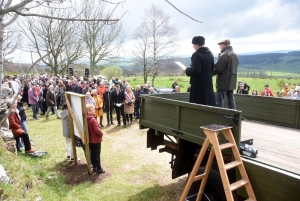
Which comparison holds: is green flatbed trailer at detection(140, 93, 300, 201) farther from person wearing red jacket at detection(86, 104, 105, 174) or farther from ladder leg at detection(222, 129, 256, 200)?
person wearing red jacket at detection(86, 104, 105, 174)

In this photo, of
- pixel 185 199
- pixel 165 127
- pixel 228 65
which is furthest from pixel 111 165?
pixel 228 65

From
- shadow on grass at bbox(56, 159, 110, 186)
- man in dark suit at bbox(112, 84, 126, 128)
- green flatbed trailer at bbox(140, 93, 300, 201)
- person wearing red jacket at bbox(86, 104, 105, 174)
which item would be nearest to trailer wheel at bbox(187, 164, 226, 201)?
green flatbed trailer at bbox(140, 93, 300, 201)

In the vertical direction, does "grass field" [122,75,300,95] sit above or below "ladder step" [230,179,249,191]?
below

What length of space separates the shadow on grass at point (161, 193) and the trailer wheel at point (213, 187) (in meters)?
1.27

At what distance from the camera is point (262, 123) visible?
5715 millimetres

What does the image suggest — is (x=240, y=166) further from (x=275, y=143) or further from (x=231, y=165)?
(x=275, y=143)

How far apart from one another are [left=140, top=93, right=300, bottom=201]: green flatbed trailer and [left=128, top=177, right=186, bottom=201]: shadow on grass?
826 mm

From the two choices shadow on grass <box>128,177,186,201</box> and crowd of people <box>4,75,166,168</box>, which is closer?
shadow on grass <box>128,177,186,201</box>

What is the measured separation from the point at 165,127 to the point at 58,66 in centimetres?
2844

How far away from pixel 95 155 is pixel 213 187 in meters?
3.48

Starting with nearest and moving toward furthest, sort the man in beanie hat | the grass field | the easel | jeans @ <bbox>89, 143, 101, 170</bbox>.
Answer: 1. the man in beanie hat
2. the easel
3. jeans @ <bbox>89, 143, 101, 170</bbox>
4. the grass field

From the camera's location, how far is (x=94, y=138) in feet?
20.7

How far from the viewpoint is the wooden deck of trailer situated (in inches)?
135

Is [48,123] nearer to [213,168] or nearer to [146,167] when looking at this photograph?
[146,167]
